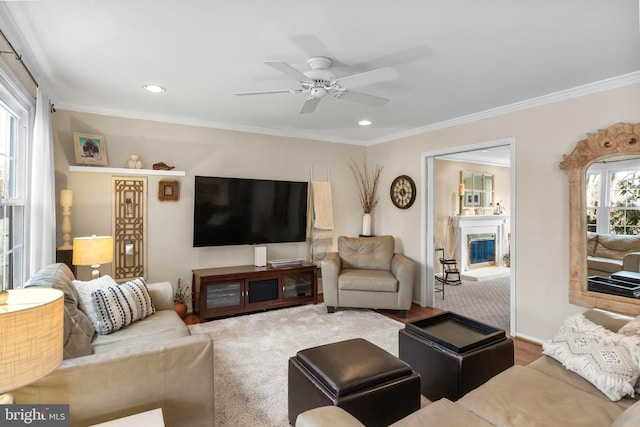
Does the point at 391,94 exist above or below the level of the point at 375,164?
above

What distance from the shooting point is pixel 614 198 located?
305 centimetres

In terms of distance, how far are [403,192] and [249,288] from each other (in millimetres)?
2572

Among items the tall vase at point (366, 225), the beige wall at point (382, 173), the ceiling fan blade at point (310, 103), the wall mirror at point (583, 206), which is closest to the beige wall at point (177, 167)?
the beige wall at point (382, 173)

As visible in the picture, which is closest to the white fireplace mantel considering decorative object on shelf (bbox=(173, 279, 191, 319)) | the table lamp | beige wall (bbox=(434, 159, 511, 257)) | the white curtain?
beige wall (bbox=(434, 159, 511, 257))

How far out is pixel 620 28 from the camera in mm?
2064

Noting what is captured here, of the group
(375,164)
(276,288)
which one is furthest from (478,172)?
(276,288)

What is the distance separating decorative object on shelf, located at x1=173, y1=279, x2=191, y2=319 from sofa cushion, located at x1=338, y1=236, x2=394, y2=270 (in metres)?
2.10

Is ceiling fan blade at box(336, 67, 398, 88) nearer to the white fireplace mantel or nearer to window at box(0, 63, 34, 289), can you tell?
window at box(0, 63, 34, 289)

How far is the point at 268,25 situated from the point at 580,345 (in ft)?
8.49

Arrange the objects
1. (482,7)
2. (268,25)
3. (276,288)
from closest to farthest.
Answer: (482,7)
(268,25)
(276,288)

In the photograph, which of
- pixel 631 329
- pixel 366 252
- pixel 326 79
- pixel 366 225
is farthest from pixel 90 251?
pixel 631 329

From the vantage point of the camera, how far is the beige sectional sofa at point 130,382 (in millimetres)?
1444

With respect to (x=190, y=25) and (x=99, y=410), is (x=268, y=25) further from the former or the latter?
(x=99, y=410)

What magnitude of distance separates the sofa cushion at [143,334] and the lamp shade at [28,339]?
41.9 inches
